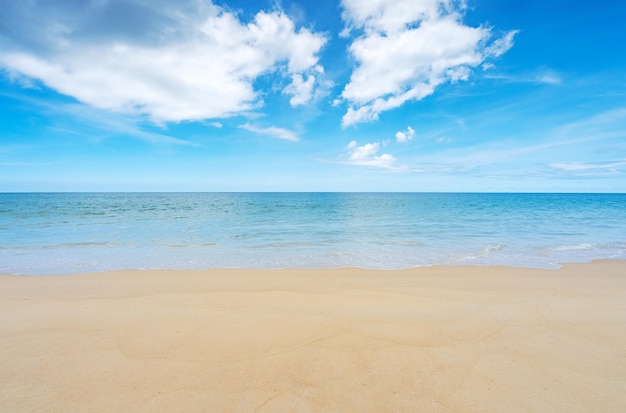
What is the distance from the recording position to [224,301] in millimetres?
6109

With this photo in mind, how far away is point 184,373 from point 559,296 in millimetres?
7963

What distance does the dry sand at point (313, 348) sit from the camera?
10.4 feet

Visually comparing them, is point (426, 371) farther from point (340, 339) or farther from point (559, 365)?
point (559, 365)

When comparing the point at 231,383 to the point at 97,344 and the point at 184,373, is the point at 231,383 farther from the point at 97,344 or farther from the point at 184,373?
the point at 97,344

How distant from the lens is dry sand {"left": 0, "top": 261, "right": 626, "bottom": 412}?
3.18 m

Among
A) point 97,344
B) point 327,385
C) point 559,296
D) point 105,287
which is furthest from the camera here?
point 105,287

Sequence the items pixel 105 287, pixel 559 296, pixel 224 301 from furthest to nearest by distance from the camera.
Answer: pixel 105 287
pixel 559 296
pixel 224 301

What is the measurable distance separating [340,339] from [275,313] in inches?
61.2

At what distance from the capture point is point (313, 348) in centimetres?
417

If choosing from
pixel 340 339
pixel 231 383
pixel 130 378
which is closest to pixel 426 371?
pixel 340 339

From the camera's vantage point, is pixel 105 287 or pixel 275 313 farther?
pixel 105 287

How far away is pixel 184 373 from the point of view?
3.58m

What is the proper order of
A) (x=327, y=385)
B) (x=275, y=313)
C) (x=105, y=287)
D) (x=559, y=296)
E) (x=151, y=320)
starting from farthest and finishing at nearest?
(x=105, y=287)
(x=559, y=296)
(x=275, y=313)
(x=151, y=320)
(x=327, y=385)

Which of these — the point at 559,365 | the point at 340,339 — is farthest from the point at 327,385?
the point at 559,365
